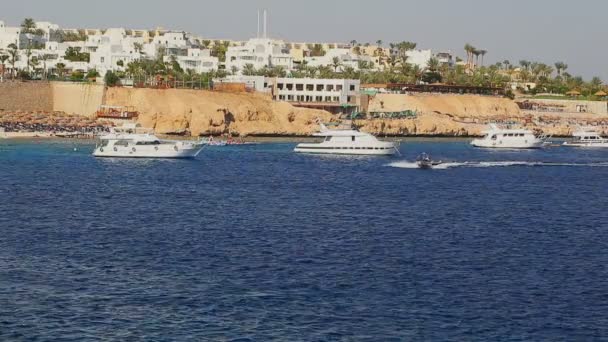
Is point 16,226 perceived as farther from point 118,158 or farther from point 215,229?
point 118,158

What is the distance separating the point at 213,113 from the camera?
136 metres

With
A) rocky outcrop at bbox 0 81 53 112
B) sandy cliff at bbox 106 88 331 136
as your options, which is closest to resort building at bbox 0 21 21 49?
rocky outcrop at bbox 0 81 53 112

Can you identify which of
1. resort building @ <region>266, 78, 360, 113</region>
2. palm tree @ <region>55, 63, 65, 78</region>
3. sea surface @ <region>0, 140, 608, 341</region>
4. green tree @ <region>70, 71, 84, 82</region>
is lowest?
sea surface @ <region>0, 140, 608, 341</region>

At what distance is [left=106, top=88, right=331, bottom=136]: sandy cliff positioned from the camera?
438 ft

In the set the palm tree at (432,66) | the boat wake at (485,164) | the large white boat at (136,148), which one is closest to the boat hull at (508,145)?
the boat wake at (485,164)

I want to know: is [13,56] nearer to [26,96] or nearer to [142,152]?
[26,96]

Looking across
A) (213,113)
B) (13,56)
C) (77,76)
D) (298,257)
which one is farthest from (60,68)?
(298,257)

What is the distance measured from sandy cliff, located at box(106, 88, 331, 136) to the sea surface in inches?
1727

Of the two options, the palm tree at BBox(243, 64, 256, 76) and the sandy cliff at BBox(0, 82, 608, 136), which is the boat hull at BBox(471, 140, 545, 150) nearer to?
the sandy cliff at BBox(0, 82, 608, 136)

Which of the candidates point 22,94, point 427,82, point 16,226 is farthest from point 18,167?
point 427,82

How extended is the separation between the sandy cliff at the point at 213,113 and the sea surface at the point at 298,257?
43.9 meters

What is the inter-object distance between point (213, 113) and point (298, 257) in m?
88.2

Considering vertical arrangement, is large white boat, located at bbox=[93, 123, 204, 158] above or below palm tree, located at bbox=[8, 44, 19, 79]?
below

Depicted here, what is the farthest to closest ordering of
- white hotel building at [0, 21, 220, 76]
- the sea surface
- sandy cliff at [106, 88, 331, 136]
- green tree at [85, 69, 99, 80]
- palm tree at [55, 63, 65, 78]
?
white hotel building at [0, 21, 220, 76], palm tree at [55, 63, 65, 78], green tree at [85, 69, 99, 80], sandy cliff at [106, 88, 331, 136], the sea surface
